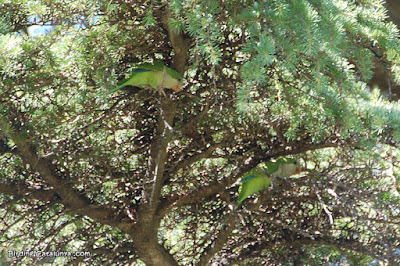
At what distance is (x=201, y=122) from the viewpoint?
1.92 metres

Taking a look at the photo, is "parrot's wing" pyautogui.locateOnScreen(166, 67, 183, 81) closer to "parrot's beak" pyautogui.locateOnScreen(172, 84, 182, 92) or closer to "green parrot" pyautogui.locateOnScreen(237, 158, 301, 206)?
"parrot's beak" pyautogui.locateOnScreen(172, 84, 182, 92)

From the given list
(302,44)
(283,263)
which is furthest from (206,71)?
(283,263)

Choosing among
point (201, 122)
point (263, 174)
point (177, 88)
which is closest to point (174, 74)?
point (177, 88)

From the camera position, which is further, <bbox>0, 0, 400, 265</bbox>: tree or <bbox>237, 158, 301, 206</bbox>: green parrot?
<bbox>237, 158, 301, 206</bbox>: green parrot

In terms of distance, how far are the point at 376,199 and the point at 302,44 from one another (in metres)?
0.79

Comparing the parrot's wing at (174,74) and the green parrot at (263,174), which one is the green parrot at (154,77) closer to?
the parrot's wing at (174,74)

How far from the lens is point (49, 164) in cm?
193

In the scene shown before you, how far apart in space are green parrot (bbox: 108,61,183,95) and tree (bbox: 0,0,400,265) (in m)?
0.07

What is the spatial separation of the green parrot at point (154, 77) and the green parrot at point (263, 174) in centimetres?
49

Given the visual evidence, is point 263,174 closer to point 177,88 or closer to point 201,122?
point 201,122

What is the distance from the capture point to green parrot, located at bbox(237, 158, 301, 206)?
184 cm

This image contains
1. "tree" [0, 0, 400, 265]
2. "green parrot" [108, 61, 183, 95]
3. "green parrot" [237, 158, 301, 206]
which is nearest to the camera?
"tree" [0, 0, 400, 265]

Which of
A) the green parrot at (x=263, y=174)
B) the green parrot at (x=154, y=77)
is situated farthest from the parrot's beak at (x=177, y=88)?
the green parrot at (x=263, y=174)

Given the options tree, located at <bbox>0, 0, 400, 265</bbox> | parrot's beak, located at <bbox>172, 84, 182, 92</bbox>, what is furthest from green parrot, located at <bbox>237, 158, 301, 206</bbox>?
parrot's beak, located at <bbox>172, 84, 182, 92</bbox>
